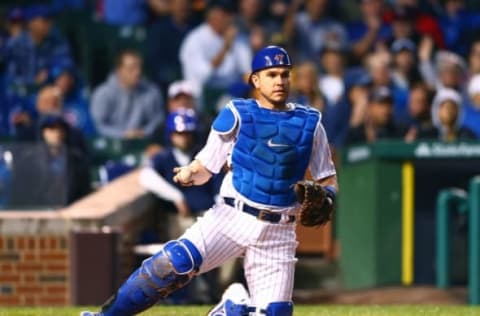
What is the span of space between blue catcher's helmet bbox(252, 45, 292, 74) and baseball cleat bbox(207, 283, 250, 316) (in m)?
1.18

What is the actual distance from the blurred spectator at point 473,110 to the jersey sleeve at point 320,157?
262 inches

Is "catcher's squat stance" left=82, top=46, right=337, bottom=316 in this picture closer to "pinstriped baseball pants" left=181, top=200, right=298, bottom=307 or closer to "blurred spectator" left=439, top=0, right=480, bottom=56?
"pinstriped baseball pants" left=181, top=200, right=298, bottom=307

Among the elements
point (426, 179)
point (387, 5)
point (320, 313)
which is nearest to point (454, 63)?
point (387, 5)

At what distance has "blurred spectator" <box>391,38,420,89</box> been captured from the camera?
14297 millimetres

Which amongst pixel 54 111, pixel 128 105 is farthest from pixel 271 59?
pixel 128 105

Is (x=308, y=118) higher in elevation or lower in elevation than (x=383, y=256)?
higher

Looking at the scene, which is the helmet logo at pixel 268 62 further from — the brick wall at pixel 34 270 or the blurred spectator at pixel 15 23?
the blurred spectator at pixel 15 23

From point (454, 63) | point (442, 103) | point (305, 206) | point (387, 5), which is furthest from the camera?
point (387, 5)

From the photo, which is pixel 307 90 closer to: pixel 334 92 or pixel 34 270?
pixel 334 92

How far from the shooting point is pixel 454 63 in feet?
47.0

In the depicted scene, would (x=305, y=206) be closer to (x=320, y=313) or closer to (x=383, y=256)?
(x=320, y=313)

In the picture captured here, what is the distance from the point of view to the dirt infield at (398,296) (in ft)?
36.0

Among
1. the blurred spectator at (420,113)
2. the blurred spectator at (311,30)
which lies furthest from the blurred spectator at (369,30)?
the blurred spectator at (420,113)

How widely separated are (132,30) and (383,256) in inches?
174
